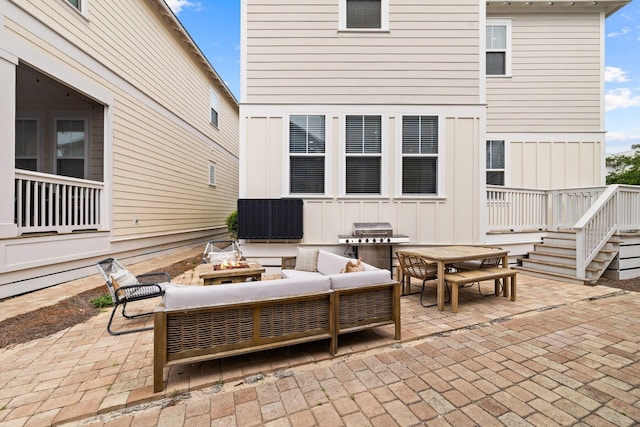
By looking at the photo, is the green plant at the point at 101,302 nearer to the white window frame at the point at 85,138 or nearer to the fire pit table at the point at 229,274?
the fire pit table at the point at 229,274

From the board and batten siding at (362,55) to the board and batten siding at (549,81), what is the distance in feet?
10.0

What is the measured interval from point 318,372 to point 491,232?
17.2 feet

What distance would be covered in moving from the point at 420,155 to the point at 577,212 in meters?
4.10

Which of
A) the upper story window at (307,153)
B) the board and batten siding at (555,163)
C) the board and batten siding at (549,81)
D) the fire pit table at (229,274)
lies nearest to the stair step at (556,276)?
the board and batten siding at (555,163)

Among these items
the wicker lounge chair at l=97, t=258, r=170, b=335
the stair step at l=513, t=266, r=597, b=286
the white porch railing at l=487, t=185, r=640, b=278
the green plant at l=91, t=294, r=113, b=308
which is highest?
the white porch railing at l=487, t=185, r=640, b=278

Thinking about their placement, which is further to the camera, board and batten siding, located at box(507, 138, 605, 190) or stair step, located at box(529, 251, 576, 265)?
board and batten siding, located at box(507, 138, 605, 190)

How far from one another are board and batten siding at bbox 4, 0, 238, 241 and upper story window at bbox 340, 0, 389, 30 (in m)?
5.39

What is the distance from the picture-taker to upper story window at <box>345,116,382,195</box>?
5809mm

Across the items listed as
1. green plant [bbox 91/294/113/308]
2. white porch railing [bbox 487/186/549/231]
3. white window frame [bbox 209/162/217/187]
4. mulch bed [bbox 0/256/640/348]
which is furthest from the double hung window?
white porch railing [bbox 487/186/549/231]

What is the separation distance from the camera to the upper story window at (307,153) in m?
5.76

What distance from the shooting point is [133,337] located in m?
3.16

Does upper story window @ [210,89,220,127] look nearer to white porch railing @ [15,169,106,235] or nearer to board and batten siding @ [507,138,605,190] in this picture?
white porch railing @ [15,169,106,235]

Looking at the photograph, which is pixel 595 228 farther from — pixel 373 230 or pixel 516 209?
pixel 373 230

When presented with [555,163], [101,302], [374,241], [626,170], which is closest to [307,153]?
[374,241]
